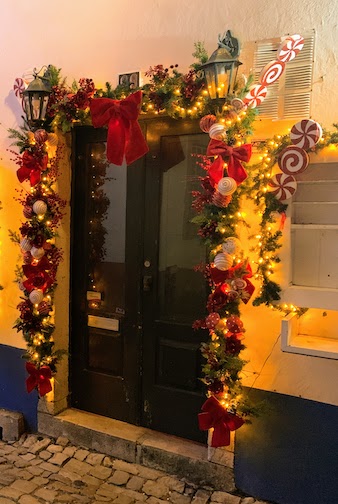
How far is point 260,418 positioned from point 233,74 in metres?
2.34

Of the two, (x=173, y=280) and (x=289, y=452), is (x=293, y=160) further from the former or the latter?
(x=289, y=452)

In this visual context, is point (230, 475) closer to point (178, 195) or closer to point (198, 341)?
point (198, 341)

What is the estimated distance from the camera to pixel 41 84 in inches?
134

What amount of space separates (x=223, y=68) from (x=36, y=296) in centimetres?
226

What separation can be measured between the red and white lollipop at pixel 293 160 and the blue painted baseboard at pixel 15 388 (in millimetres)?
2890

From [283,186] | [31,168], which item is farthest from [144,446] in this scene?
[31,168]

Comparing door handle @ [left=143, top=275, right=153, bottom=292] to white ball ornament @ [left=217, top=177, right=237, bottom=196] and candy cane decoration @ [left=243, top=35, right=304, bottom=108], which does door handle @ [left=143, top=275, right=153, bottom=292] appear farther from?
candy cane decoration @ [left=243, top=35, right=304, bottom=108]

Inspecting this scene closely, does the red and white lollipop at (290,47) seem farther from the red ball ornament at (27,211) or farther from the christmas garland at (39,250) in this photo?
the red ball ornament at (27,211)

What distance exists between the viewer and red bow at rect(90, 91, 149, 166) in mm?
2801

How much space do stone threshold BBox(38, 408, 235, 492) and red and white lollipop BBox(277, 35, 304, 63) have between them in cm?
271

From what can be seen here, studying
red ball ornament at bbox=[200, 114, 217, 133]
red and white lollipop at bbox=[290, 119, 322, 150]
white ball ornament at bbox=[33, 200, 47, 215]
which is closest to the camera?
red and white lollipop at bbox=[290, 119, 322, 150]

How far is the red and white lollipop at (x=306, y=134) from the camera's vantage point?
2406mm

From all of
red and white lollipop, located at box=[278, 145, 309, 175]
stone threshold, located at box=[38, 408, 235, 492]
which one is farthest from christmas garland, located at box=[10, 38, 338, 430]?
stone threshold, located at box=[38, 408, 235, 492]

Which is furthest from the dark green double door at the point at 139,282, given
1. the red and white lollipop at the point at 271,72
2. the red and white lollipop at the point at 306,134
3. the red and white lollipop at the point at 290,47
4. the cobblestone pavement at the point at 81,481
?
the red and white lollipop at the point at 306,134
